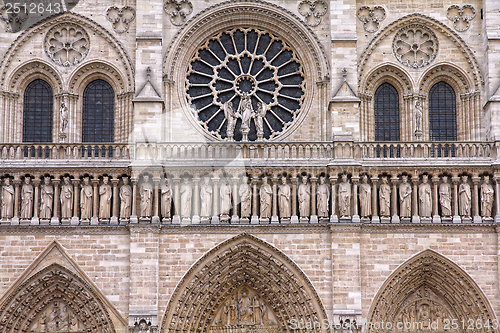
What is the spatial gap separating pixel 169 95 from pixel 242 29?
281 centimetres

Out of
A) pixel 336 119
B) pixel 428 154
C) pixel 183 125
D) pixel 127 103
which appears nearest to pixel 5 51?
pixel 127 103

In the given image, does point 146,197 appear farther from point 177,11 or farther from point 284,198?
point 177,11

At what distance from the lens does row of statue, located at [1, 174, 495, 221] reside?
23.4m

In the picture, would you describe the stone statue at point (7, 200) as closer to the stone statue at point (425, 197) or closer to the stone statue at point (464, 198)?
the stone statue at point (425, 197)

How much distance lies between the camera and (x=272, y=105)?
2523cm

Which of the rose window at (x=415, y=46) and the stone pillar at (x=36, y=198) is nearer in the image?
the stone pillar at (x=36, y=198)

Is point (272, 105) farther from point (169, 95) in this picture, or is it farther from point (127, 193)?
point (127, 193)

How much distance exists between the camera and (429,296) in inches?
941

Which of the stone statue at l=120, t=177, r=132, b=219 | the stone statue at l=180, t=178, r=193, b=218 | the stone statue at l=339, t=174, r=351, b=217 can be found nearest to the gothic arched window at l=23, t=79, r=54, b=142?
the stone statue at l=120, t=177, r=132, b=219

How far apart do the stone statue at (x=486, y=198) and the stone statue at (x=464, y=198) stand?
1.16 ft

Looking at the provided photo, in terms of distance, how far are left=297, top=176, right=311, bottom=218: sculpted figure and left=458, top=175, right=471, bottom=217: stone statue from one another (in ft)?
12.7

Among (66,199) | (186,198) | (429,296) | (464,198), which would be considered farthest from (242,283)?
(464,198)

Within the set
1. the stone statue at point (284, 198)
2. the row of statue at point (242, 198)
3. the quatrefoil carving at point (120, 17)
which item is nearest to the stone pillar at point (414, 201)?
the row of statue at point (242, 198)

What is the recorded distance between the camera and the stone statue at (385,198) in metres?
23.5
